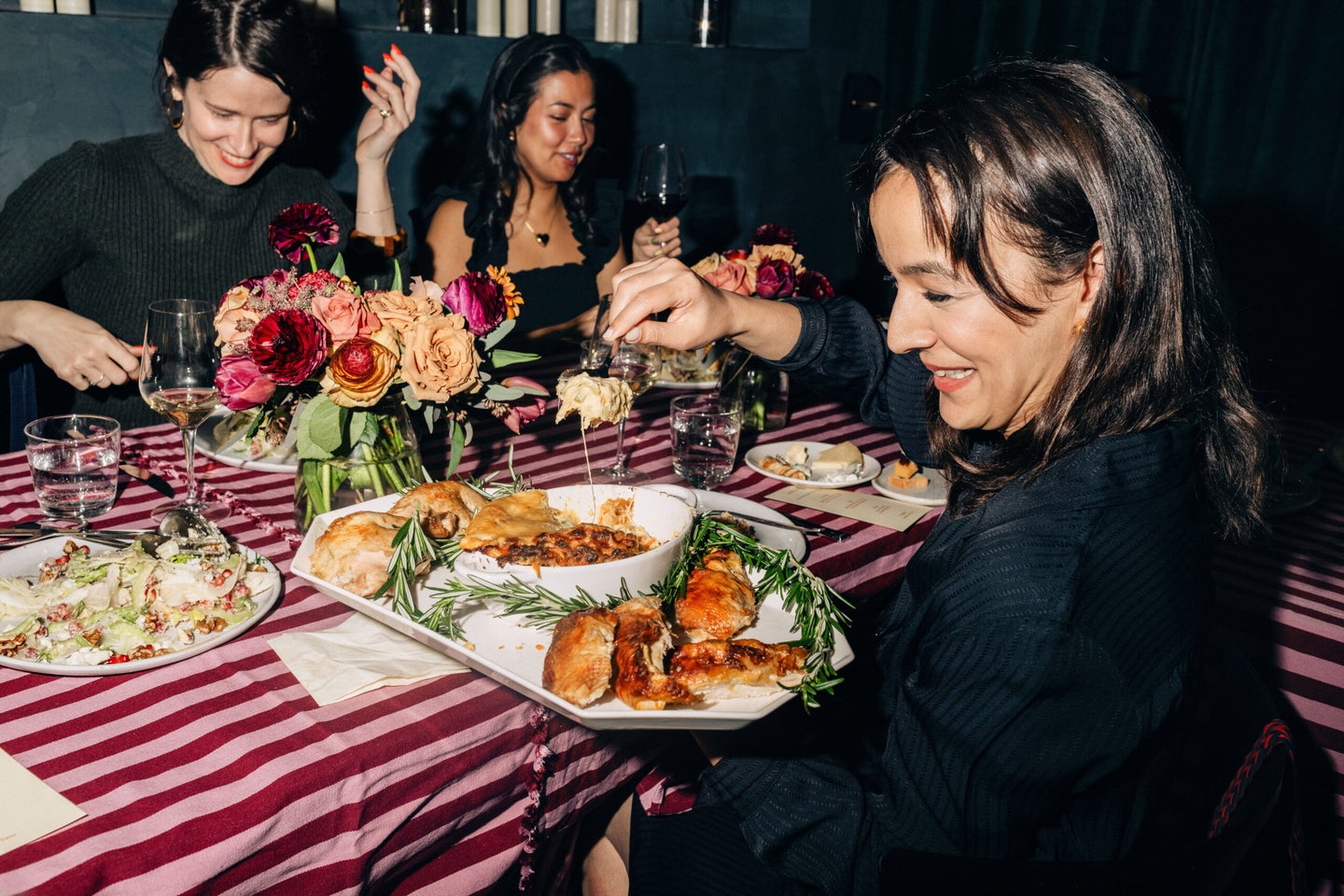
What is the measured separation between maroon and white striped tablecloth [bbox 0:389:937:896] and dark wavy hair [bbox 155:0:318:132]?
5.41ft

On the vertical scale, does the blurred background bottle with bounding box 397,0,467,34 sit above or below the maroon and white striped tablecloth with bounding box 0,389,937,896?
above

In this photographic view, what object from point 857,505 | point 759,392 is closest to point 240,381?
point 857,505

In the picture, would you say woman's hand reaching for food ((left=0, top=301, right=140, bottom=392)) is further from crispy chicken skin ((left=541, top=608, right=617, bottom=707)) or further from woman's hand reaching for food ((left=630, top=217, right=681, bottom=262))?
crispy chicken skin ((left=541, top=608, right=617, bottom=707))

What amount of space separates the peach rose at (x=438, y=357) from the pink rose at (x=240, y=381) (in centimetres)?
20

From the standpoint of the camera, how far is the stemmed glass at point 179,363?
148 centimetres

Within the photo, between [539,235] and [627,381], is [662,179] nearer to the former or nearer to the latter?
[627,381]

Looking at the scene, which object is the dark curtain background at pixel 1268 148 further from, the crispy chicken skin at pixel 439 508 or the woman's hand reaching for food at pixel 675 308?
the crispy chicken skin at pixel 439 508

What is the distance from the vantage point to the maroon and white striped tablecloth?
36.6 inches

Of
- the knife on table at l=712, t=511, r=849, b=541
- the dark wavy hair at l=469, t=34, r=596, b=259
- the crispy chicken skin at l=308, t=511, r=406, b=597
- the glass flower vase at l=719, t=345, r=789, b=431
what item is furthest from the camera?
the dark wavy hair at l=469, t=34, r=596, b=259

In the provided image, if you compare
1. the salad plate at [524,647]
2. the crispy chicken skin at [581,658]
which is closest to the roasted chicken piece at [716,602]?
the salad plate at [524,647]

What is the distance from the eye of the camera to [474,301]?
151 centimetres

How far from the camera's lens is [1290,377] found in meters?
3.84

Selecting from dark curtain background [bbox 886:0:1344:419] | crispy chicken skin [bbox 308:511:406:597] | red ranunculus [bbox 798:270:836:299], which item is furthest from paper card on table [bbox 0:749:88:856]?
dark curtain background [bbox 886:0:1344:419]

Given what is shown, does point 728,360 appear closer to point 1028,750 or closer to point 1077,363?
point 1077,363
